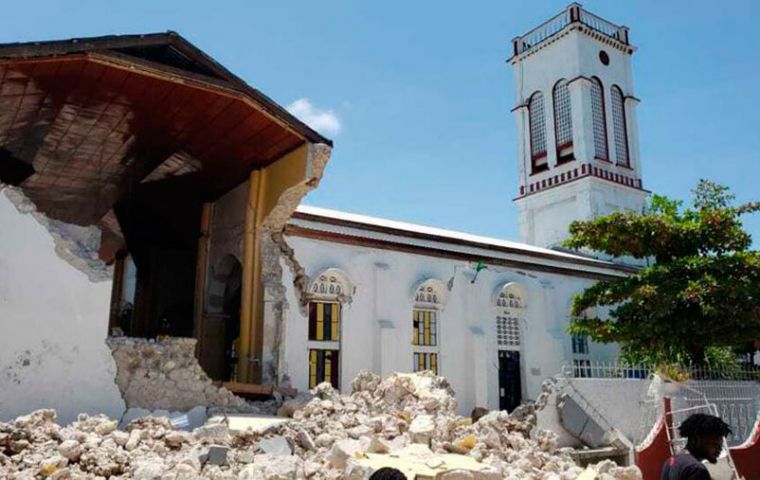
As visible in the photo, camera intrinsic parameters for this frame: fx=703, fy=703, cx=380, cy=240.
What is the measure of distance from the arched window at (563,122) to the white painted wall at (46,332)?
25.1 m

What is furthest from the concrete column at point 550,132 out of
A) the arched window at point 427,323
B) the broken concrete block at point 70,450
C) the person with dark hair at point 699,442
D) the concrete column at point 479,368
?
the person with dark hair at point 699,442

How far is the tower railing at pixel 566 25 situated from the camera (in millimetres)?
33250

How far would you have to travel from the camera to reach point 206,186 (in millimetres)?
17875

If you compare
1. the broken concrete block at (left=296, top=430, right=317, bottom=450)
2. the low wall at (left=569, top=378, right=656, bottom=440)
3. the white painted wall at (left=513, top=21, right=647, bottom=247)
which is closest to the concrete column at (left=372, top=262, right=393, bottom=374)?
the low wall at (left=569, top=378, right=656, bottom=440)

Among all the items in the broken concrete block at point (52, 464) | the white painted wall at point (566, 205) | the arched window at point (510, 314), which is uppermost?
the white painted wall at point (566, 205)

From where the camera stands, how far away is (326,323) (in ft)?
59.8

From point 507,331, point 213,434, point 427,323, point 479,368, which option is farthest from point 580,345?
point 213,434

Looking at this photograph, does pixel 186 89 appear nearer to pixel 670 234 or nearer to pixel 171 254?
pixel 171 254

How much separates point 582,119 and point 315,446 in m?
25.1

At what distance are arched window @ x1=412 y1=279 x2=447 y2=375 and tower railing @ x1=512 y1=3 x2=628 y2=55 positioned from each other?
18.5 metres

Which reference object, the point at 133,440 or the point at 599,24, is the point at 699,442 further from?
the point at 599,24

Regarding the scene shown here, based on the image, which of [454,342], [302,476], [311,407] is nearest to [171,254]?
[454,342]

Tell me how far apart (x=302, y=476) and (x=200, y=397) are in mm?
4671

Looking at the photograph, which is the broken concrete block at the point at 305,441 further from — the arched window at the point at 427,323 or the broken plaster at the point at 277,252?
the arched window at the point at 427,323
